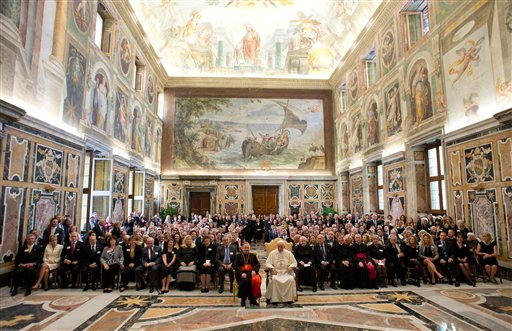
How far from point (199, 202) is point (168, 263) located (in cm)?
1442

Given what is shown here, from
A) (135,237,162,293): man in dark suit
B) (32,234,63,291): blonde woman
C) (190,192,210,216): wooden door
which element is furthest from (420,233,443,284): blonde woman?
(190,192,210,216): wooden door

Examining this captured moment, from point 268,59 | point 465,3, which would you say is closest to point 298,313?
point 465,3

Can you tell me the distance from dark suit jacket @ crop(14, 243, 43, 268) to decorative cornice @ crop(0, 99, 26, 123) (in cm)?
297

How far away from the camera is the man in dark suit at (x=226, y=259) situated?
763cm

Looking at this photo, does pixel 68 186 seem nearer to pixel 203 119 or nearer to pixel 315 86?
pixel 203 119

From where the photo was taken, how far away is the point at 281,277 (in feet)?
Result: 22.0

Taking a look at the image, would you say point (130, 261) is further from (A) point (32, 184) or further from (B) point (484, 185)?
(B) point (484, 185)

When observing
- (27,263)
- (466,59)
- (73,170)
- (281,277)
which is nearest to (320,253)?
(281,277)

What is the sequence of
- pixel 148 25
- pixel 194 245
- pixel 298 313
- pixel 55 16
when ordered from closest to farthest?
pixel 298 313
pixel 194 245
pixel 55 16
pixel 148 25

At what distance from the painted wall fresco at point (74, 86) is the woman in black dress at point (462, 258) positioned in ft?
39.5

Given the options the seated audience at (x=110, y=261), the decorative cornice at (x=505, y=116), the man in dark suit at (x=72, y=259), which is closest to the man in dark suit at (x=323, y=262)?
the seated audience at (x=110, y=261)

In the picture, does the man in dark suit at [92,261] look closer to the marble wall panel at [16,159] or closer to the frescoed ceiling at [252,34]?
the marble wall panel at [16,159]

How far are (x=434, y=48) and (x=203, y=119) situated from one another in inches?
600

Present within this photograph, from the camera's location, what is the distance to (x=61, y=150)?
939cm
